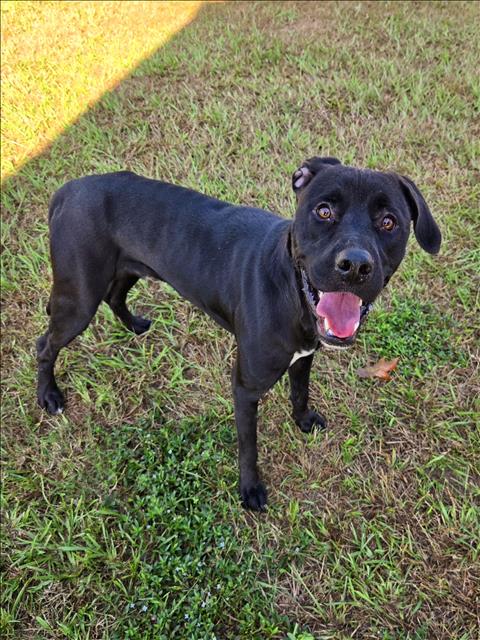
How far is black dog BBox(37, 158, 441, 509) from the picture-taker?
2.02 meters

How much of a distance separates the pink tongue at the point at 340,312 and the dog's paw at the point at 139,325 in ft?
5.79

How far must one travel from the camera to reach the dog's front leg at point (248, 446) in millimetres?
2453

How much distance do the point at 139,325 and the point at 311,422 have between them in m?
1.38

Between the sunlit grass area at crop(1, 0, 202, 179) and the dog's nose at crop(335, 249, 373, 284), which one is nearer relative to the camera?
the dog's nose at crop(335, 249, 373, 284)

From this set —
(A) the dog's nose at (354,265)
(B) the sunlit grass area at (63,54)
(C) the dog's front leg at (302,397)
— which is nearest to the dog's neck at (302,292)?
(A) the dog's nose at (354,265)

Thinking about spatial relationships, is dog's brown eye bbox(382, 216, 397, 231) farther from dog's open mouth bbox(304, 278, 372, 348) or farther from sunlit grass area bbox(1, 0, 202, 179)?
sunlit grass area bbox(1, 0, 202, 179)

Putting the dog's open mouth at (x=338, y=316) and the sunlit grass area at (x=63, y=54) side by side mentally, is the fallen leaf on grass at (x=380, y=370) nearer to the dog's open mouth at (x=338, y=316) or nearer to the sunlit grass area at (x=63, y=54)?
the dog's open mouth at (x=338, y=316)

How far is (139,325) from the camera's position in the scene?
3.50 metres

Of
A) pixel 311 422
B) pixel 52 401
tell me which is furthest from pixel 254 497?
pixel 52 401

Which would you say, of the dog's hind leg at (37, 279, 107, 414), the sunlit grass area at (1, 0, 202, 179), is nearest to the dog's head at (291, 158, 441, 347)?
the dog's hind leg at (37, 279, 107, 414)

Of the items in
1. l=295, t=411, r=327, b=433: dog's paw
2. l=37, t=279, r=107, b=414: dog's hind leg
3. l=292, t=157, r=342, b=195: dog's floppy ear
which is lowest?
l=295, t=411, r=327, b=433: dog's paw

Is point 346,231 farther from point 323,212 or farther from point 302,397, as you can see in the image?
point 302,397

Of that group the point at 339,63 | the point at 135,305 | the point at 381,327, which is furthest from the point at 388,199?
the point at 339,63

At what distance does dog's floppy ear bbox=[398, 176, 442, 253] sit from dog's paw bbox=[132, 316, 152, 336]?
78.7 inches
